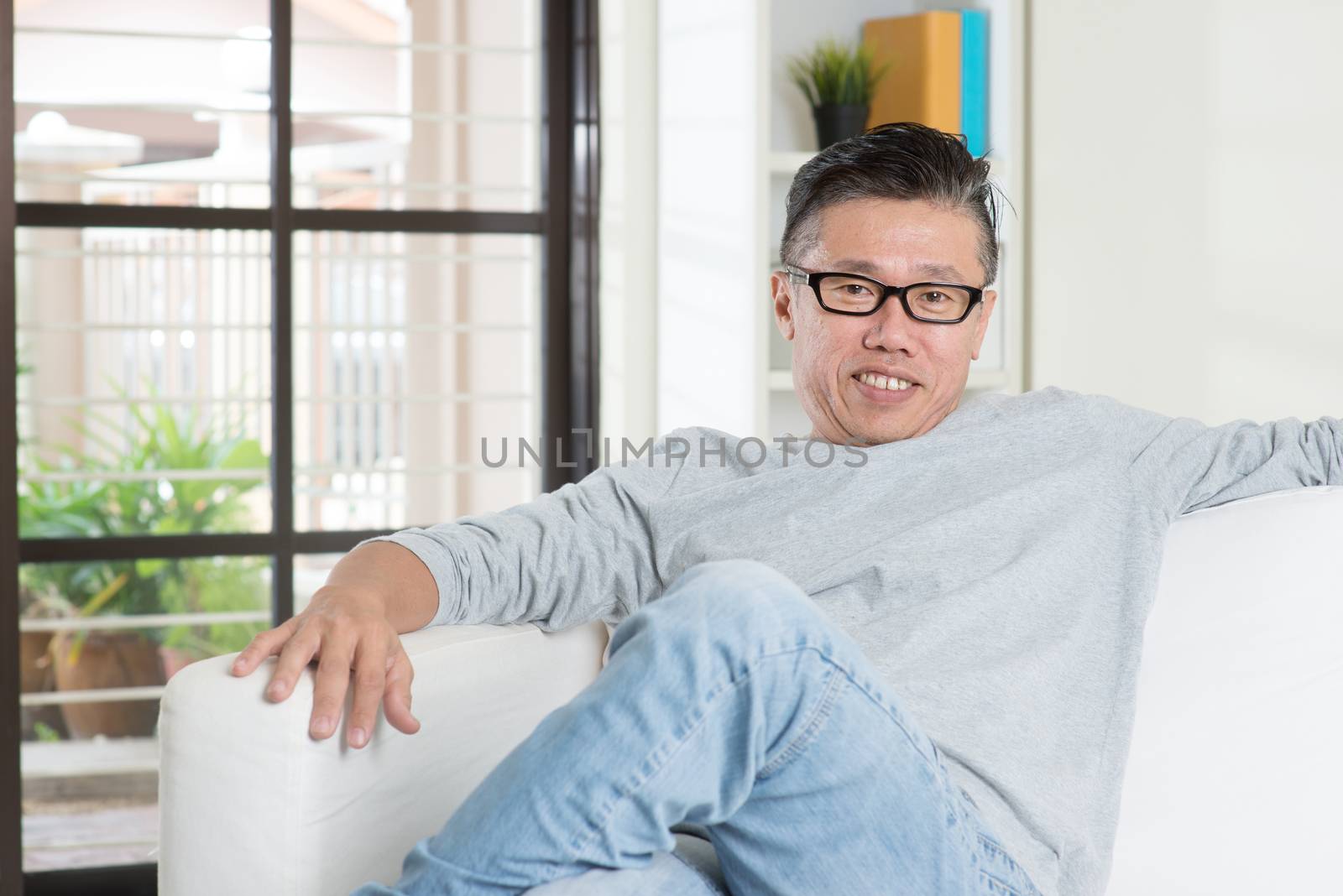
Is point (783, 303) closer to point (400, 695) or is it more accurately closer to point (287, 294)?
point (400, 695)

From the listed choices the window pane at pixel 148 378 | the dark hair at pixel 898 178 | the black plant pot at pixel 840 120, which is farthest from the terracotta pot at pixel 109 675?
the dark hair at pixel 898 178

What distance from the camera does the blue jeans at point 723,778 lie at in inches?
38.3

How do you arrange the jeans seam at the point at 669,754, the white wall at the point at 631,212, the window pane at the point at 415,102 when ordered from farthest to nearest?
the window pane at the point at 415,102
the white wall at the point at 631,212
the jeans seam at the point at 669,754

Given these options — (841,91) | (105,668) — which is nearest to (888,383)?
(841,91)

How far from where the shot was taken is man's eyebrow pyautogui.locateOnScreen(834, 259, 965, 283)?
59.5 inches

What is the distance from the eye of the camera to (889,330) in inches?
59.3

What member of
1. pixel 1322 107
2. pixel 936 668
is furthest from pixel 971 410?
pixel 1322 107

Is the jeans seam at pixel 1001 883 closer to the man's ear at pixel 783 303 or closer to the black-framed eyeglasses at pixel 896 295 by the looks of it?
the black-framed eyeglasses at pixel 896 295

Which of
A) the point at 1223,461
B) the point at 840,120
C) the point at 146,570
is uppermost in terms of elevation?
the point at 840,120

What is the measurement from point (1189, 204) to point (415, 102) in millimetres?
2106

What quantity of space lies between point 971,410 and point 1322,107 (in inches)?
35.8

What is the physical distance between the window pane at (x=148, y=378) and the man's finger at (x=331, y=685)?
69.2 inches

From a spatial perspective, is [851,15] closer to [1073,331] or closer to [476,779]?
[1073,331]

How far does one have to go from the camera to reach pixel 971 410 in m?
1.56
